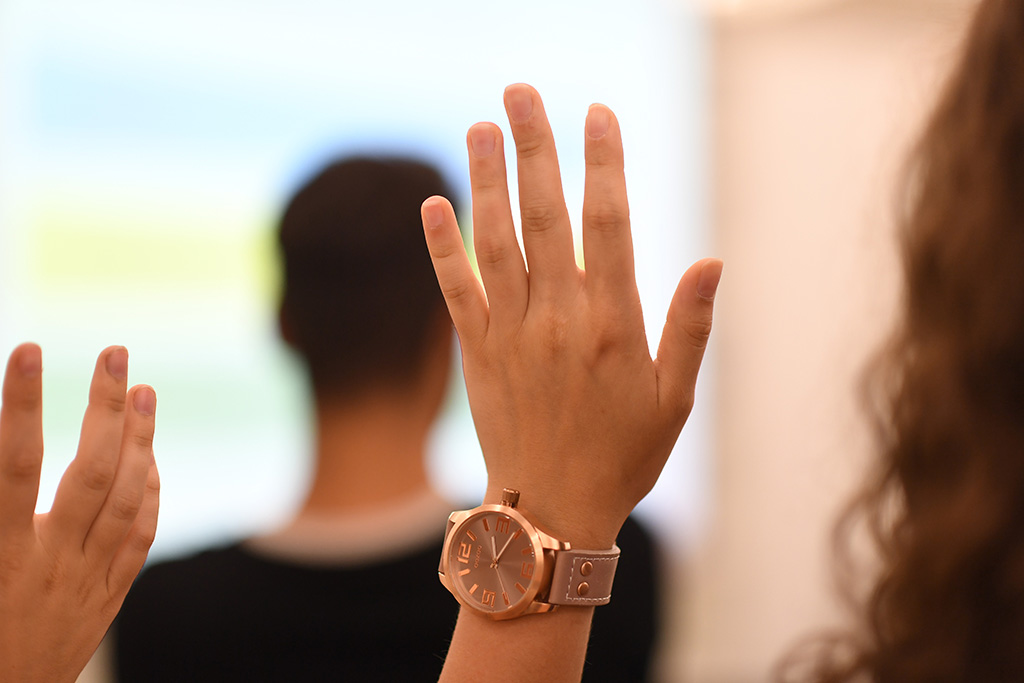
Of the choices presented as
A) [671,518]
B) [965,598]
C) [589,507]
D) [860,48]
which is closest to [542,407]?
[589,507]

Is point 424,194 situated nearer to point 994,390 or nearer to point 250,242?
point 994,390

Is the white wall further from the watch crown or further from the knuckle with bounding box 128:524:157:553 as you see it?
the knuckle with bounding box 128:524:157:553

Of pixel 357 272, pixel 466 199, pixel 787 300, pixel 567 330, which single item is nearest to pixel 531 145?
pixel 567 330

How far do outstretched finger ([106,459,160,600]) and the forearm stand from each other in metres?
0.24

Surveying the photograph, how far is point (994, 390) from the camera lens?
706mm

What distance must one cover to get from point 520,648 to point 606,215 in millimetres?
310

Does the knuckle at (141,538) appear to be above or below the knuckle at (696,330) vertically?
below

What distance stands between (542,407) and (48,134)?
198 cm

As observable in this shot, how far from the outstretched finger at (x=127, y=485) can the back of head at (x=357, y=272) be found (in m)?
0.64

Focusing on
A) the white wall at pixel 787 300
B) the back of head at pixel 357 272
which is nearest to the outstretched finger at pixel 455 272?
the back of head at pixel 357 272

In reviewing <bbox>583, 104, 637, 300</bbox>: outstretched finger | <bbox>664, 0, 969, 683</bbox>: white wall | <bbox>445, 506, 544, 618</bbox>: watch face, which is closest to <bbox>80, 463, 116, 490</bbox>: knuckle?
<bbox>445, 506, 544, 618</bbox>: watch face

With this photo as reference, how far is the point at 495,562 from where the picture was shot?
663mm

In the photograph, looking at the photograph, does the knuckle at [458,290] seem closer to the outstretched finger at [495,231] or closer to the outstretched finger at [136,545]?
the outstretched finger at [495,231]

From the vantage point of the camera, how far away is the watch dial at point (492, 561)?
0.64 metres
